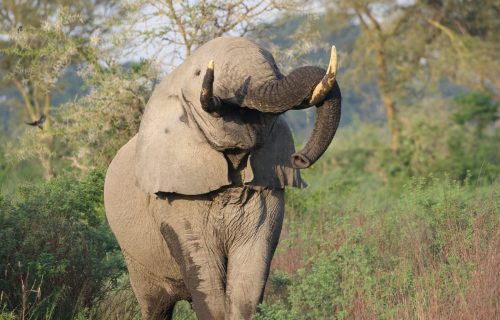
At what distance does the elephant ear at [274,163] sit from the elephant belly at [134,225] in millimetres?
653

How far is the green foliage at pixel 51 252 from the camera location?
5949 millimetres

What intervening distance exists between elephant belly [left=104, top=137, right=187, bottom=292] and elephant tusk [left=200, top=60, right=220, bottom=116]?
86cm

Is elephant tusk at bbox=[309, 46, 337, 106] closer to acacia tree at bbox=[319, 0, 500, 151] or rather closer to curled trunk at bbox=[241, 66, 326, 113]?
curled trunk at bbox=[241, 66, 326, 113]

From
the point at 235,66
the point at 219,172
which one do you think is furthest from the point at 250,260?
the point at 235,66

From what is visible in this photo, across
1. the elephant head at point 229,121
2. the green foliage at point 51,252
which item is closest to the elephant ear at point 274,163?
the elephant head at point 229,121

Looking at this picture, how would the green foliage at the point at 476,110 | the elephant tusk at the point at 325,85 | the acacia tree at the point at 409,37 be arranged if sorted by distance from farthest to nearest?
the acacia tree at the point at 409,37 → the green foliage at the point at 476,110 → the elephant tusk at the point at 325,85

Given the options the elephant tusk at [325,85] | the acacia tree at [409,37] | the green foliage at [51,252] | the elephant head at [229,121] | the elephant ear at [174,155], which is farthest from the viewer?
the acacia tree at [409,37]

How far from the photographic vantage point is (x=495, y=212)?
6.56 meters

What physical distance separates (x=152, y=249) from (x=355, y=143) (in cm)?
1834

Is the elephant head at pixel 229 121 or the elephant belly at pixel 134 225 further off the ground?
the elephant head at pixel 229 121

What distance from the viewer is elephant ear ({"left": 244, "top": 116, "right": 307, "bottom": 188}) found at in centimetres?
518

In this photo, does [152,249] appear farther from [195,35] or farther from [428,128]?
[428,128]

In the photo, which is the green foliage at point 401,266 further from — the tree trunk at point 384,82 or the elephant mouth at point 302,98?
the tree trunk at point 384,82

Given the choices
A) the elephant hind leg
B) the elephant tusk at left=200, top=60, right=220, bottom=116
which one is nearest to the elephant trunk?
the elephant tusk at left=200, top=60, right=220, bottom=116
